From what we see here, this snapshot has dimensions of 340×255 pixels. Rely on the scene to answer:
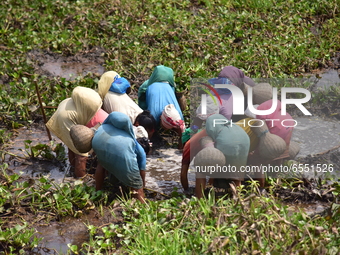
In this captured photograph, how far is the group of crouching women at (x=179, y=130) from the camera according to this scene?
5531 mm

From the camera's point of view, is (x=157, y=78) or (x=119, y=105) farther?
(x=157, y=78)

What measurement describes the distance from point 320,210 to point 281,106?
112 centimetres

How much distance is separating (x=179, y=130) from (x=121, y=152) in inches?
59.9

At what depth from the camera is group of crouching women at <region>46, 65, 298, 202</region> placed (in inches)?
218

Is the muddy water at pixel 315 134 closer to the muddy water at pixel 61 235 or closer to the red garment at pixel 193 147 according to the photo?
the red garment at pixel 193 147

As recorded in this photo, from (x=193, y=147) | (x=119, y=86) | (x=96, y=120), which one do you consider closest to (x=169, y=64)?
(x=119, y=86)

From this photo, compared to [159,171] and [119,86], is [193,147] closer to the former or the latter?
[159,171]

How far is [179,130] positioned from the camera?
6.89 metres

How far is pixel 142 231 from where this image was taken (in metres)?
4.83

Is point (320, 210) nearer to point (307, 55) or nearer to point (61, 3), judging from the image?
point (307, 55)

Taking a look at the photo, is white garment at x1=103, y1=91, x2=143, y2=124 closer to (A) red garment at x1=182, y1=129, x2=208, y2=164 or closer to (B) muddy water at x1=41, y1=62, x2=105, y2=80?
(A) red garment at x1=182, y1=129, x2=208, y2=164

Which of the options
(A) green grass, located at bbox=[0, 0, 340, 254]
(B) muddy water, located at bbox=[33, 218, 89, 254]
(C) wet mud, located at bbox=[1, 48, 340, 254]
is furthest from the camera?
(C) wet mud, located at bbox=[1, 48, 340, 254]

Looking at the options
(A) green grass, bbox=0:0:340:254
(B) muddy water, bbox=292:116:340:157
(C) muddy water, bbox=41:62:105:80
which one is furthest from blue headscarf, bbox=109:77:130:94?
(B) muddy water, bbox=292:116:340:157

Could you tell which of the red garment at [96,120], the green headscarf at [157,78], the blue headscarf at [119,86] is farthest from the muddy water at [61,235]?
the green headscarf at [157,78]
